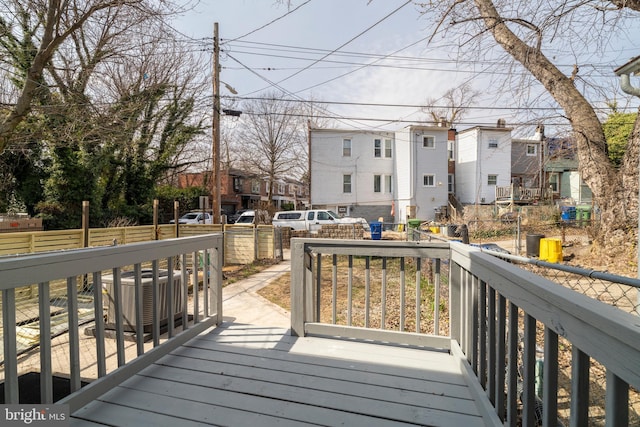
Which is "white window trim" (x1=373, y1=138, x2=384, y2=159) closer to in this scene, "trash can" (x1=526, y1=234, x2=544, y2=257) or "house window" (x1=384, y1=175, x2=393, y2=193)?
"house window" (x1=384, y1=175, x2=393, y2=193)

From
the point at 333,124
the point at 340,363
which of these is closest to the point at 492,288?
the point at 340,363

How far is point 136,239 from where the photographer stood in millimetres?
9203

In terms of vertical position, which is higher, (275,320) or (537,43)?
(537,43)

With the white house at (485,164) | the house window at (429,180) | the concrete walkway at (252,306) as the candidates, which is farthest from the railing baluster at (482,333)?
the white house at (485,164)

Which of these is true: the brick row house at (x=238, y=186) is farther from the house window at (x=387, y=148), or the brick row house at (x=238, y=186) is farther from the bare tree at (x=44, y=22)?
the bare tree at (x=44, y=22)

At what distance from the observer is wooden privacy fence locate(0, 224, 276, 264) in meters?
6.43

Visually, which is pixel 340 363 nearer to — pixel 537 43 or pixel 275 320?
pixel 275 320

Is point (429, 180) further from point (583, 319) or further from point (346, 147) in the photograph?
point (583, 319)

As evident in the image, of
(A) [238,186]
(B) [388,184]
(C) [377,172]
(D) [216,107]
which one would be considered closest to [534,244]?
(D) [216,107]

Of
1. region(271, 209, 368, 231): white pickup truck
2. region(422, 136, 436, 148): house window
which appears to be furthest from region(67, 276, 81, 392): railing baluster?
region(422, 136, 436, 148): house window

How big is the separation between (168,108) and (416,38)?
12.7 meters

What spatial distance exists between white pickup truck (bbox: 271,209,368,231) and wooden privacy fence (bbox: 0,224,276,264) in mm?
4493

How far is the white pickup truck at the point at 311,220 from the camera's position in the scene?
52.3ft

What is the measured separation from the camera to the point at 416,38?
8.11 metres
